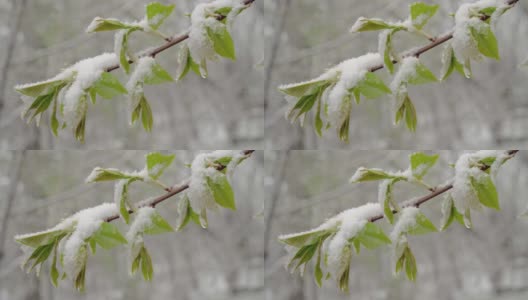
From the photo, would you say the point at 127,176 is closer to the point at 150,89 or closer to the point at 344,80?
the point at 150,89

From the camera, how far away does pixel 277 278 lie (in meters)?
1.77

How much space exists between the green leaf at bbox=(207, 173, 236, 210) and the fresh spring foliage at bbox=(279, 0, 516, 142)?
18 cm

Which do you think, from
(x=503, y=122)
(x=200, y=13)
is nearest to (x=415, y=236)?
(x=503, y=122)

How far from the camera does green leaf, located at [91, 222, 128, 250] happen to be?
171 cm

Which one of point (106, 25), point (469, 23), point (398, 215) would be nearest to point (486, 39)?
point (469, 23)

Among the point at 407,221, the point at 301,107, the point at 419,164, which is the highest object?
the point at 301,107

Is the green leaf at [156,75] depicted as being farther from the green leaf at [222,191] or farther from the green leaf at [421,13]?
the green leaf at [421,13]

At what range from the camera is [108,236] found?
1.72 meters

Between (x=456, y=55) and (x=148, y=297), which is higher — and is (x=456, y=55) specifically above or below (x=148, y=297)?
above

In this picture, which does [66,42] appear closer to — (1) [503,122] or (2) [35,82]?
(2) [35,82]

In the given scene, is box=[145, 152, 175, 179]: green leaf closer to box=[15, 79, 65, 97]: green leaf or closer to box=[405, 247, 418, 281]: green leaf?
box=[15, 79, 65, 97]: green leaf

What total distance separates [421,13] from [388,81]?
0.47 ft

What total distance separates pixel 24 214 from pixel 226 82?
501 millimetres

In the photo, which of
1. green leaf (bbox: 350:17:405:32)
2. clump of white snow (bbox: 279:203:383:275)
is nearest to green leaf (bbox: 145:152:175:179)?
clump of white snow (bbox: 279:203:383:275)
